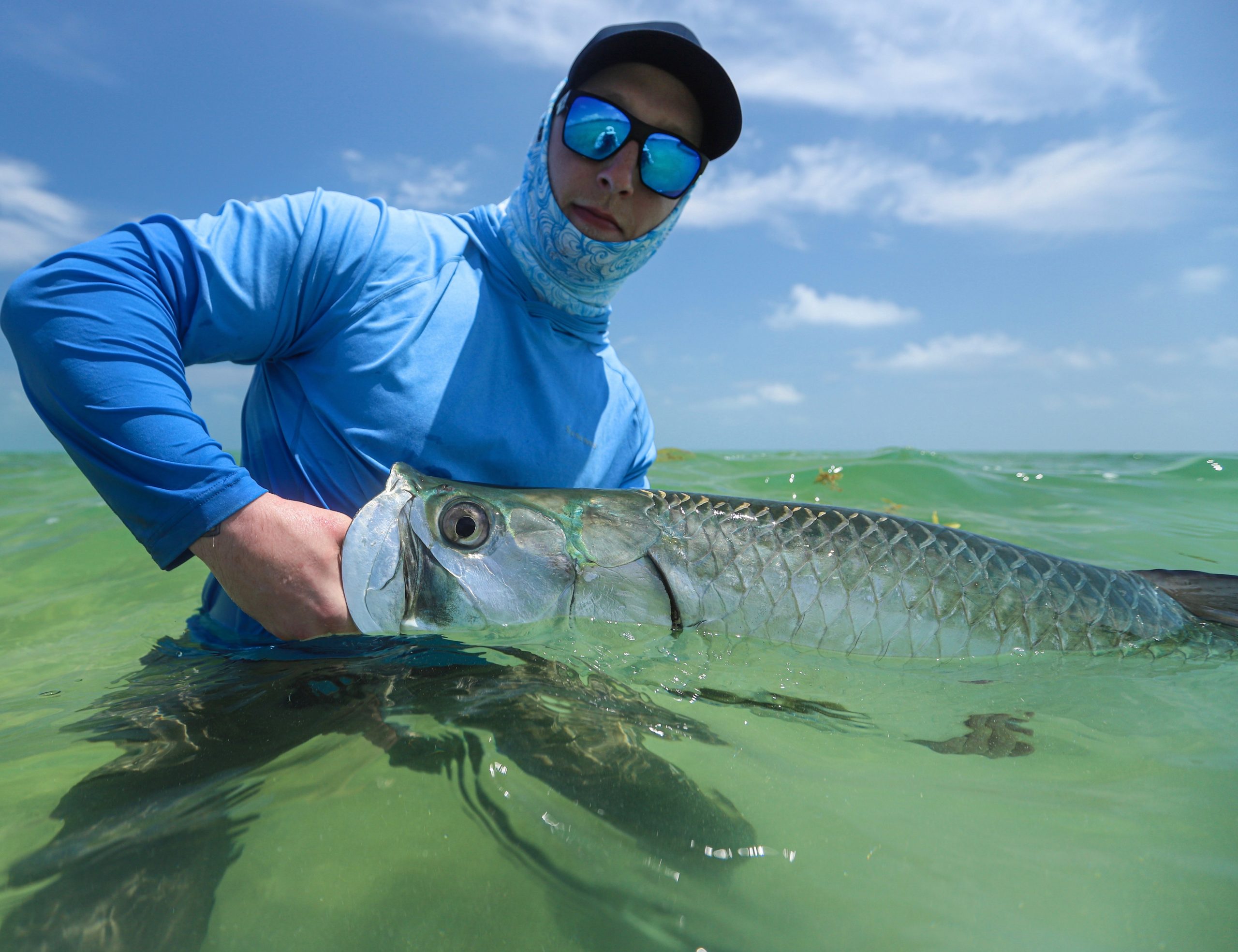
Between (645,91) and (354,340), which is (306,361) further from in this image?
(645,91)

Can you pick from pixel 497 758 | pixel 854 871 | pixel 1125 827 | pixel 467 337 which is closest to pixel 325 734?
pixel 497 758

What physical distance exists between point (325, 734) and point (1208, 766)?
83.2 inches

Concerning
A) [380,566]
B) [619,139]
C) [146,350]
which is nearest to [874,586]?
[380,566]

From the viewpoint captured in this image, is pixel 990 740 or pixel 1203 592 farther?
pixel 1203 592

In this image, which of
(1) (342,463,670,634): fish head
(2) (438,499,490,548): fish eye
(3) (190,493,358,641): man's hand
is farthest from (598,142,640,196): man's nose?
(3) (190,493,358,641): man's hand

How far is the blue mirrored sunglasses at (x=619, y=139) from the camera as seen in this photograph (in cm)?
252

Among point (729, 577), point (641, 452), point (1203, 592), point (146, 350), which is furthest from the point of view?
point (641, 452)

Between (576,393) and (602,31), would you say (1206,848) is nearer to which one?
(576,393)

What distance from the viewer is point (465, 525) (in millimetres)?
1906

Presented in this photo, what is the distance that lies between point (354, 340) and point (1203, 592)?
3134mm

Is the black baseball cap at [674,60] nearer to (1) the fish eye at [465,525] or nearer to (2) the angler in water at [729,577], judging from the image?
(2) the angler in water at [729,577]

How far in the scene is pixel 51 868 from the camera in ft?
4.01

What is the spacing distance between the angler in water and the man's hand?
6 centimetres

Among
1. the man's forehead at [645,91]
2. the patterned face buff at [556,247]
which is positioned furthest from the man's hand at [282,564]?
the man's forehead at [645,91]
